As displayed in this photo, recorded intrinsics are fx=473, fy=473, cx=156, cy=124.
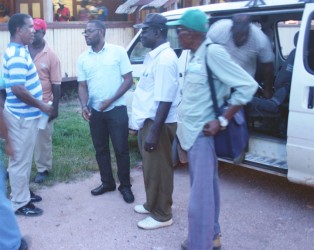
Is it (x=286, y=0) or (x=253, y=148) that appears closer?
(x=286, y=0)

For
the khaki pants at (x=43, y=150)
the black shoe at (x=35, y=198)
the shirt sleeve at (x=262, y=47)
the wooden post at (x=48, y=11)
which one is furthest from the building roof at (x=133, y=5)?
the black shoe at (x=35, y=198)

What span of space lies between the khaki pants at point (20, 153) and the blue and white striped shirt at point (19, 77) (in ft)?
0.21

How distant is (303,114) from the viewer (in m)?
4.17

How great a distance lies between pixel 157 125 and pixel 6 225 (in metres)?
1.34

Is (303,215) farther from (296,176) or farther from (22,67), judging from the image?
(22,67)

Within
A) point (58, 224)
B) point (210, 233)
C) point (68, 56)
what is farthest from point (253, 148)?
point (68, 56)

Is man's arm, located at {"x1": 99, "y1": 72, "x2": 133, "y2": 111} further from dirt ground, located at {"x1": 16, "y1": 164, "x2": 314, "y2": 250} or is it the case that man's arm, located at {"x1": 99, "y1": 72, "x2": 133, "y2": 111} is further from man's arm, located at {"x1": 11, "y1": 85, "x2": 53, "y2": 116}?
dirt ground, located at {"x1": 16, "y1": 164, "x2": 314, "y2": 250}

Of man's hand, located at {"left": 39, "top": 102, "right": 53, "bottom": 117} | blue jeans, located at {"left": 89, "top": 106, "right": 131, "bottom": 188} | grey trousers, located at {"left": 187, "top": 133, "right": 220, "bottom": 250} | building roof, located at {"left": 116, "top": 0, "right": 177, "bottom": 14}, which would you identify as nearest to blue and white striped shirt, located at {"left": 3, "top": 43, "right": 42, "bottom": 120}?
man's hand, located at {"left": 39, "top": 102, "right": 53, "bottom": 117}

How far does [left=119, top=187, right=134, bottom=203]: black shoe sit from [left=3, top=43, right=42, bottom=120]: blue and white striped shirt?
1205 mm

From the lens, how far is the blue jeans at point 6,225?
3244 millimetres

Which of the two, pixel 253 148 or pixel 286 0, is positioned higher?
pixel 286 0

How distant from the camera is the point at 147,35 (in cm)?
385

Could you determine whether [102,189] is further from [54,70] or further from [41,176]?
[54,70]

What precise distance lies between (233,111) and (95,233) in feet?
5.64
